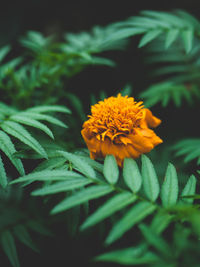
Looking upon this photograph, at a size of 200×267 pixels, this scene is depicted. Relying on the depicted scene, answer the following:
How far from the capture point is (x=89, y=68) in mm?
3139

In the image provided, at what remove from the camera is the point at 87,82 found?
312cm

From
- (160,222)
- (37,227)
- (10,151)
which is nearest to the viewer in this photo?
(160,222)

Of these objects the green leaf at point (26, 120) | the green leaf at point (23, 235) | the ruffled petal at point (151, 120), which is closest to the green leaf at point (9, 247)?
the green leaf at point (23, 235)

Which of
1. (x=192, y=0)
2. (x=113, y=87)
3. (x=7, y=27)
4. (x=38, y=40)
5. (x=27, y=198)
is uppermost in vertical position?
(x=7, y=27)

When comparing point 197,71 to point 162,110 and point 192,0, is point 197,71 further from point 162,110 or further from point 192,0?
point 192,0

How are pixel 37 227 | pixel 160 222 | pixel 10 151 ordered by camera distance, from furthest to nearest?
pixel 37 227 < pixel 10 151 < pixel 160 222

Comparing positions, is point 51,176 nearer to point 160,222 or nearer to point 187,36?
point 160,222

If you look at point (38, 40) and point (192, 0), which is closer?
point (38, 40)

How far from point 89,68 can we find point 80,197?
238 centimetres

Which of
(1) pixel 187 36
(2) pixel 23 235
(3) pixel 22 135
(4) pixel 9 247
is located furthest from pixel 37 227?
(1) pixel 187 36

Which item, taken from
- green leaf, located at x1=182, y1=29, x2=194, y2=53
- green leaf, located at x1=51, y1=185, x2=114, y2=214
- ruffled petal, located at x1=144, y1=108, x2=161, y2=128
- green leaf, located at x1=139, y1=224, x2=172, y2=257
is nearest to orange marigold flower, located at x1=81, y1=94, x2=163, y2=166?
ruffled petal, located at x1=144, y1=108, x2=161, y2=128

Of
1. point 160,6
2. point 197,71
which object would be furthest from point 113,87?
point 160,6

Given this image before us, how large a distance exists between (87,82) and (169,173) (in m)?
2.12

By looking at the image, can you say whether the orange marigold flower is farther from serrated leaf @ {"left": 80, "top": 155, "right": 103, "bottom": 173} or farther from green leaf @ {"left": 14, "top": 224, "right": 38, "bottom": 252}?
green leaf @ {"left": 14, "top": 224, "right": 38, "bottom": 252}
